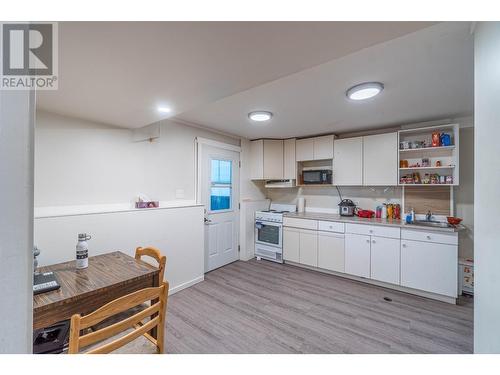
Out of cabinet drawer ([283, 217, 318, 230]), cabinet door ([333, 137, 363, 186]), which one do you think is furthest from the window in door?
cabinet door ([333, 137, 363, 186])

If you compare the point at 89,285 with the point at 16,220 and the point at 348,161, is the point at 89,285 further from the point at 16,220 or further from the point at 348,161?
the point at 348,161

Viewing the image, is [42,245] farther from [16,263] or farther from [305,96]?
[305,96]

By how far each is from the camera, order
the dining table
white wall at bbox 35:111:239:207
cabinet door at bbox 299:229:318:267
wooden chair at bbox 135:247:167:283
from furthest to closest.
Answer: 1. cabinet door at bbox 299:229:318:267
2. white wall at bbox 35:111:239:207
3. wooden chair at bbox 135:247:167:283
4. the dining table

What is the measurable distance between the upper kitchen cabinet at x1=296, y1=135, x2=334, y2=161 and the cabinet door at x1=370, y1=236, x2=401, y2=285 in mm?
1509

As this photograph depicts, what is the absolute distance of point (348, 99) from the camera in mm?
2223

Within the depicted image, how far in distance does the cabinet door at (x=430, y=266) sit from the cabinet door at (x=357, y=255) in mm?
412

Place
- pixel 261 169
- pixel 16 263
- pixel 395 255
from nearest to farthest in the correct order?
pixel 16 263 → pixel 395 255 → pixel 261 169

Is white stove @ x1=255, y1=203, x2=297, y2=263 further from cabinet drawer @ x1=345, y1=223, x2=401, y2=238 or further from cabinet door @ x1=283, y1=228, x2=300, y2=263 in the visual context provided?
cabinet drawer @ x1=345, y1=223, x2=401, y2=238

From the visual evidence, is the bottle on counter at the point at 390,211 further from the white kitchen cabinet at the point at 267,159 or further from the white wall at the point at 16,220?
the white wall at the point at 16,220

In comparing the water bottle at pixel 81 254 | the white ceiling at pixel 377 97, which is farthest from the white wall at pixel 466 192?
the water bottle at pixel 81 254

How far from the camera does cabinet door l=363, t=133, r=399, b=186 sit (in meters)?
3.09

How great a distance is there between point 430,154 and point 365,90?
196cm

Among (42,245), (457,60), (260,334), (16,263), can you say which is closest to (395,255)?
(260,334)
